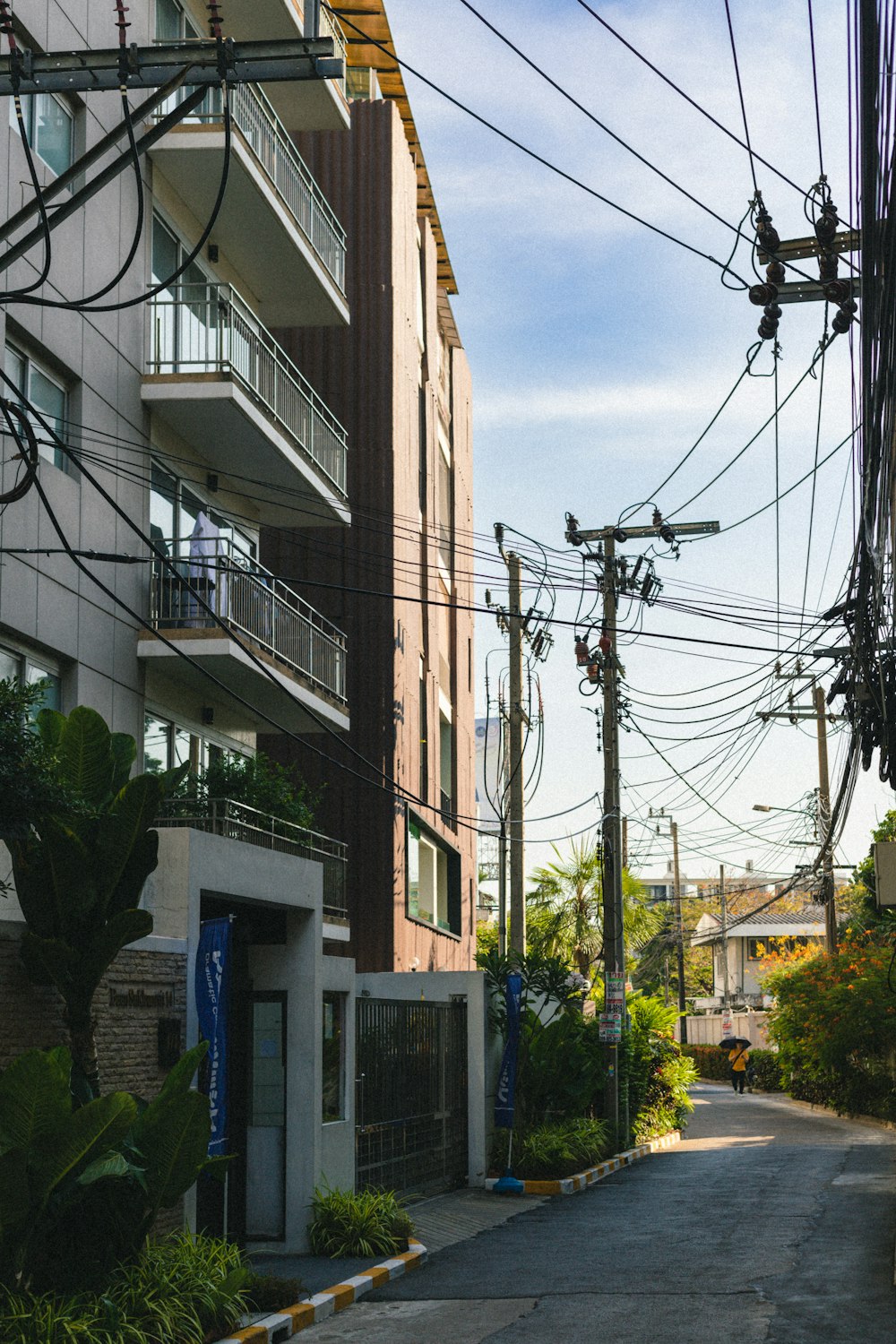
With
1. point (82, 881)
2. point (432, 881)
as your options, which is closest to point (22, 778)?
point (82, 881)

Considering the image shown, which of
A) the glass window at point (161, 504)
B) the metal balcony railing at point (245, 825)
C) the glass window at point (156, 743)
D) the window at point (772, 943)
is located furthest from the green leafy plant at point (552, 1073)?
the window at point (772, 943)

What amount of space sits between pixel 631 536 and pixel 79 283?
14.7 metres

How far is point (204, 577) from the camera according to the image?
19.0 m

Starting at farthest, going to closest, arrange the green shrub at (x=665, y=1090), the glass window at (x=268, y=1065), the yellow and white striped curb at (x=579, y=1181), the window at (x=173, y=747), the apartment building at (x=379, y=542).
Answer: the green shrub at (x=665, y=1090) < the apartment building at (x=379, y=542) < the yellow and white striped curb at (x=579, y=1181) < the window at (x=173, y=747) < the glass window at (x=268, y=1065)

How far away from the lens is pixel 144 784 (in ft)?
37.1

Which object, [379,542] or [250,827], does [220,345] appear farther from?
[379,542]

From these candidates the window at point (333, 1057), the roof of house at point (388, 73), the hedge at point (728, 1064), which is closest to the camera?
the window at point (333, 1057)

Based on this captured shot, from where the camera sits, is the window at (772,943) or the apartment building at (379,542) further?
the window at (772,943)

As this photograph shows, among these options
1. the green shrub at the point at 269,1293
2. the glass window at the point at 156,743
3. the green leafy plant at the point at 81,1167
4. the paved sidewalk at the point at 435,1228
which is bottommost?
the paved sidewalk at the point at 435,1228

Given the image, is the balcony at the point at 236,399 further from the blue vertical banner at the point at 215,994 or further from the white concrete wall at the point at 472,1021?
the blue vertical banner at the point at 215,994

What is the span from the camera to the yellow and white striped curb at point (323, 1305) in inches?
428

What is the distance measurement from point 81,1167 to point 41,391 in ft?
30.2

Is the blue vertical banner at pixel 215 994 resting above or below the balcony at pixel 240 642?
below

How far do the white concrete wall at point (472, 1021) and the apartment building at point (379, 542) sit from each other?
233 cm
